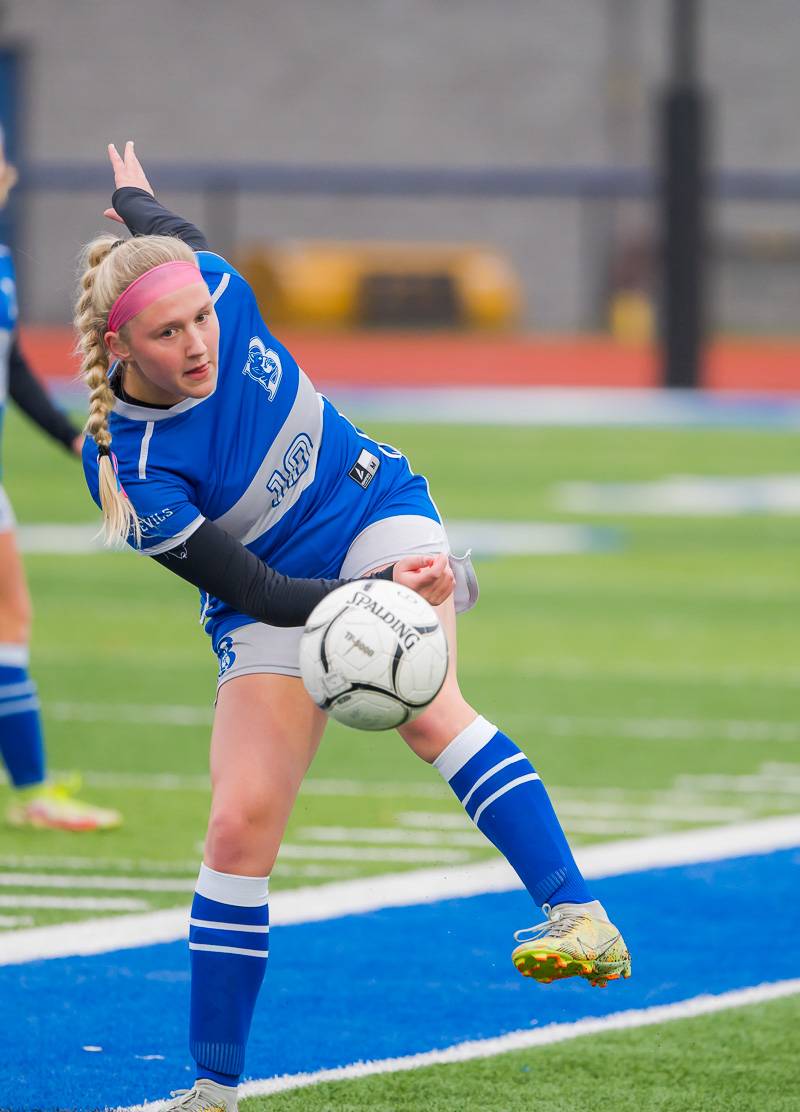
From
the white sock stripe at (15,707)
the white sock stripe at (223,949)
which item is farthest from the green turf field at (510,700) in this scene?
the white sock stripe at (223,949)

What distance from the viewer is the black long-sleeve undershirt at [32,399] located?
7297 millimetres

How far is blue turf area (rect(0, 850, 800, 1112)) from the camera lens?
15.7ft

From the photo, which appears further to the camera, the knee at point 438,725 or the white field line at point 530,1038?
the white field line at point 530,1038

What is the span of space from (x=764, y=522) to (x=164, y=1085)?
11.2 meters

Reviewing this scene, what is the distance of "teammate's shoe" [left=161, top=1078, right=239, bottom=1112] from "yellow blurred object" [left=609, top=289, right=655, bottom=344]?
2794 cm

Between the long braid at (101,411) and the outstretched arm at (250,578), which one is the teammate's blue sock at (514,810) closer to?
the outstretched arm at (250,578)

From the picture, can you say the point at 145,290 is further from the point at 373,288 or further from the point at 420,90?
the point at 420,90

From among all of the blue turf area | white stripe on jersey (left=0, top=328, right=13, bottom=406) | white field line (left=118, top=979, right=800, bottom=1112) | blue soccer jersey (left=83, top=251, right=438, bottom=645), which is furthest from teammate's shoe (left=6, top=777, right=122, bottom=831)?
blue soccer jersey (left=83, top=251, right=438, bottom=645)

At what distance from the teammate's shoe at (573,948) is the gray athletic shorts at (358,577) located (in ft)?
2.29

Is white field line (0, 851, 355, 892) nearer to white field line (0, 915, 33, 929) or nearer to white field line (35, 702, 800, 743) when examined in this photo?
white field line (0, 915, 33, 929)

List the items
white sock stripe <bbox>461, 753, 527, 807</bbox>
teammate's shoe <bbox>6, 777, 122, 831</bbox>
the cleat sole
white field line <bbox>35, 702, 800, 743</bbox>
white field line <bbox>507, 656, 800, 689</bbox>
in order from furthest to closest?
white field line <bbox>507, 656, 800, 689</bbox>, white field line <bbox>35, 702, 800, 743</bbox>, teammate's shoe <bbox>6, 777, 122, 831</bbox>, white sock stripe <bbox>461, 753, 527, 807</bbox>, the cleat sole

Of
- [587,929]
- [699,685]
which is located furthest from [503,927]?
[699,685]

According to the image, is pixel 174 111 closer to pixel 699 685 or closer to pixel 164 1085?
pixel 699 685

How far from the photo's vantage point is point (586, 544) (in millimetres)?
14414
